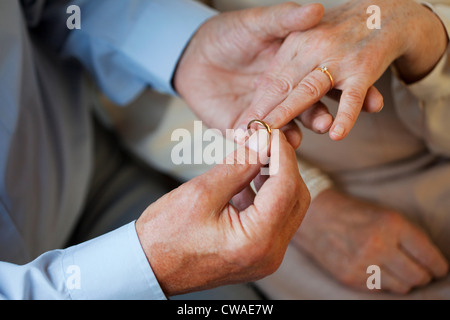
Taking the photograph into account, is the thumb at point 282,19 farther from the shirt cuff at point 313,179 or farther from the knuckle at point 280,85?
the shirt cuff at point 313,179

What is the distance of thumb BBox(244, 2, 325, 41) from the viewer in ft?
1.97

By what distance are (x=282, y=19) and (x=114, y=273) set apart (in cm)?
39

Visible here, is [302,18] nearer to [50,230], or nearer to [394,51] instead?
[394,51]

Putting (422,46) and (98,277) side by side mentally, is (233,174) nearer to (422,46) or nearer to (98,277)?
(98,277)

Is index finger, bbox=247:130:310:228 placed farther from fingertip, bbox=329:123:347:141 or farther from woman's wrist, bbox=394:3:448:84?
woman's wrist, bbox=394:3:448:84

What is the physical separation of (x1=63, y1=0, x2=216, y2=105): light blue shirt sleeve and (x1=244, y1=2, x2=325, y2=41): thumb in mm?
141

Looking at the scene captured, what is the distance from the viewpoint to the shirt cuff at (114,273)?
1.63 feet

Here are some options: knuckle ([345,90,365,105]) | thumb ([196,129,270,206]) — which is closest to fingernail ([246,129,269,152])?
thumb ([196,129,270,206])

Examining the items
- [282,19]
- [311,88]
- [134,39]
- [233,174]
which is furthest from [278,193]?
[134,39]

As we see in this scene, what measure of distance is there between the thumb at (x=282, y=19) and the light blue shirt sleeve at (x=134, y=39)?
141 mm

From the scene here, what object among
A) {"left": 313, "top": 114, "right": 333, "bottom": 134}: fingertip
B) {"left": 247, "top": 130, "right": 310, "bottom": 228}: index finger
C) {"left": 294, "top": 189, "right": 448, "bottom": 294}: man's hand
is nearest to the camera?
{"left": 247, "top": 130, "right": 310, "bottom": 228}: index finger

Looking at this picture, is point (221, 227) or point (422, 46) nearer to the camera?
point (221, 227)

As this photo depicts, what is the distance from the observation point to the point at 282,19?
24.6 inches

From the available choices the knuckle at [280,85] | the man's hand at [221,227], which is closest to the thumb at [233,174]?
the man's hand at [221,227]
